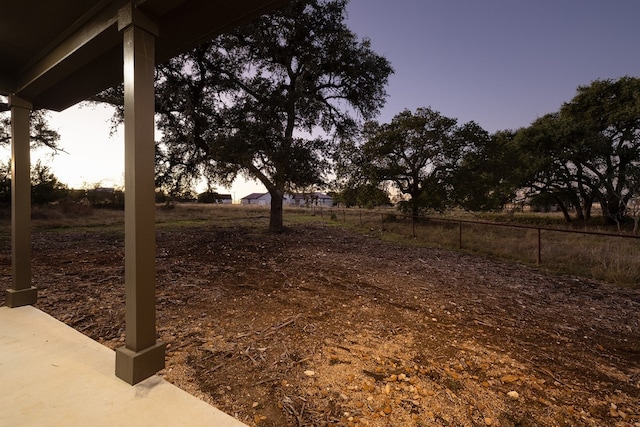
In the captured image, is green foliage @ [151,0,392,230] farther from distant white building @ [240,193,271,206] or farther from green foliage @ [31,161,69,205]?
distant white building @ [240,193,271,206]

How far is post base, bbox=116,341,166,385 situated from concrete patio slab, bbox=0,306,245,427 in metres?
0.04

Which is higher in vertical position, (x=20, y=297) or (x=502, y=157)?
(x=502, y=157)

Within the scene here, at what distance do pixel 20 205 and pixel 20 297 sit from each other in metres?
1.21

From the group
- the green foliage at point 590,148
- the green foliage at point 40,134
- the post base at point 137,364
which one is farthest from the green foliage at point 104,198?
the green foliage at point 590,148

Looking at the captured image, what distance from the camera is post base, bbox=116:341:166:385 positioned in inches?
77.2

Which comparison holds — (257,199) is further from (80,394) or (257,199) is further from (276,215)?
(80,394)

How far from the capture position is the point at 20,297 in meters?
3.43

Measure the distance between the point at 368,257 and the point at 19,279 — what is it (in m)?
6.70

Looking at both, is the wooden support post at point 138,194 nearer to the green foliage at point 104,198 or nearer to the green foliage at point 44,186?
the green foliage at point 44,186

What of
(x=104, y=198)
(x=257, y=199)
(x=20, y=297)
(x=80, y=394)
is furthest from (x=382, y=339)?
(x=257, y=199)

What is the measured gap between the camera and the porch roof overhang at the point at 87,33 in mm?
2021

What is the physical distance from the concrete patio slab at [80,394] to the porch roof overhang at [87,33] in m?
2.69

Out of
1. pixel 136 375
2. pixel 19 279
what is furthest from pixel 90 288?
pixel 136 375

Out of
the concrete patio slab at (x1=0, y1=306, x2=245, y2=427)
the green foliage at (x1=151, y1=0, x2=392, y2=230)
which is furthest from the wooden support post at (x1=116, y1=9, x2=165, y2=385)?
the green foliage at (x1=151, y1=0, x2=392, y2=230)
